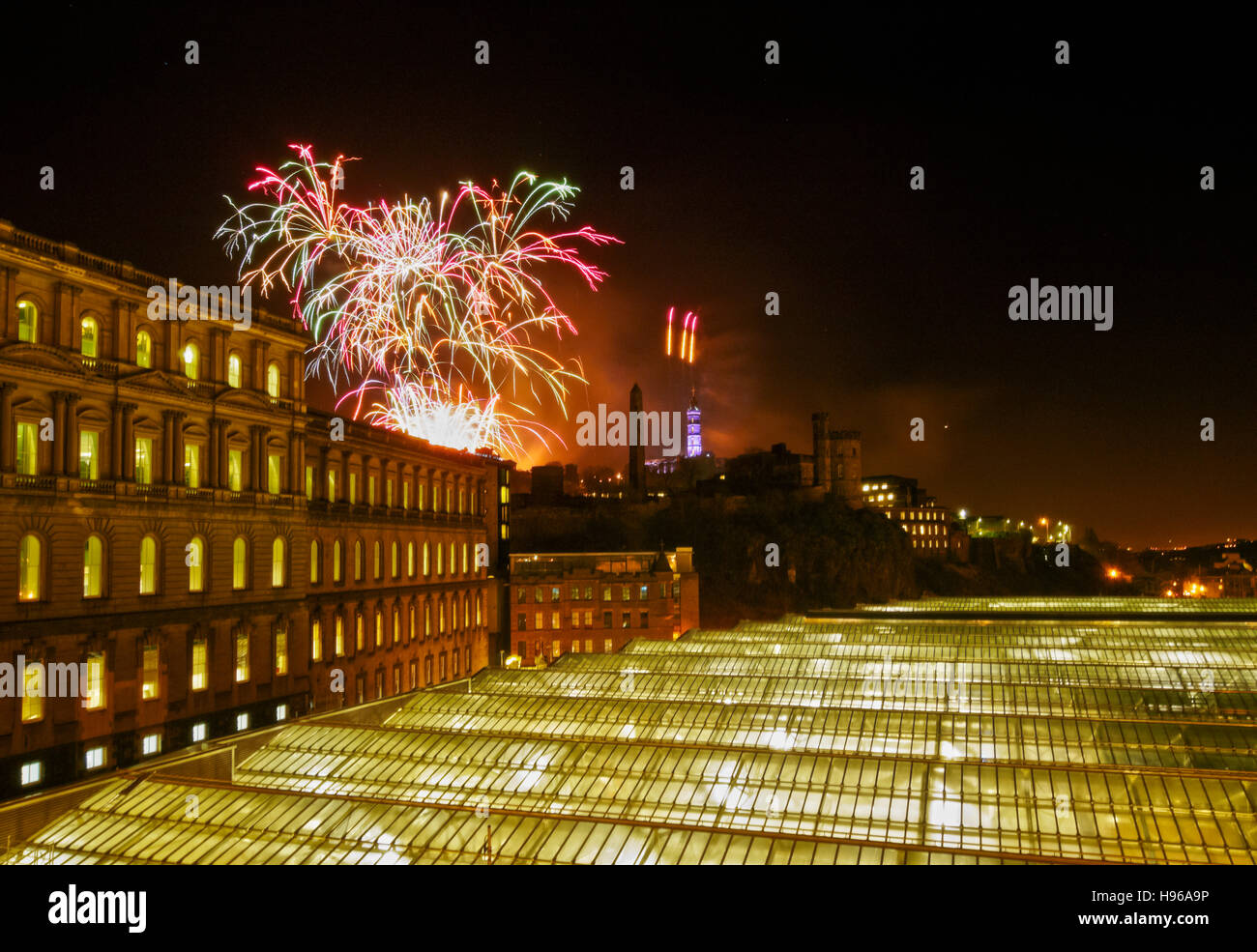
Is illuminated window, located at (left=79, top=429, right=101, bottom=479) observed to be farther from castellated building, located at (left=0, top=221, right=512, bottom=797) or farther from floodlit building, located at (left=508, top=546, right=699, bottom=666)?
floodlit building, located at (left=508, top=546, right=699, bottom=666)

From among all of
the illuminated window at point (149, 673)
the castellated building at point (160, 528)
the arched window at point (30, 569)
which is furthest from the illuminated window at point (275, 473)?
the arched window at point (30, 569)

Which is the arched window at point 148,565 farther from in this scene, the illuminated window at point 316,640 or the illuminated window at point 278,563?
the illuminated window at point 316,640

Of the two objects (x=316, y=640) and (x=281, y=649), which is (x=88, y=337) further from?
(x=316, y=640)

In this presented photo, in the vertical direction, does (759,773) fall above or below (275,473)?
below

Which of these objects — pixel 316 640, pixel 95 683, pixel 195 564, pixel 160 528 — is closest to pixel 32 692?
pixel 95 683

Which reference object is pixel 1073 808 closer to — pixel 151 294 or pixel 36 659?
pixel 36 659
